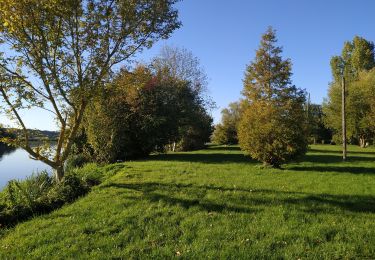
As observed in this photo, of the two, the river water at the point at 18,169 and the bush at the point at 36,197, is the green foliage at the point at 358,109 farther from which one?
the bush at the point at 36,197

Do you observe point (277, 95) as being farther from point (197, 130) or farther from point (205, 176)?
point (197, 130)

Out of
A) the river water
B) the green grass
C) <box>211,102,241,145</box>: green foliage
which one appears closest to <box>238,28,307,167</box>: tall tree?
the green grass

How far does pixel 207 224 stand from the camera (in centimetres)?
725

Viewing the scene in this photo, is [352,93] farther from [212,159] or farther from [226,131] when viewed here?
[212,159]

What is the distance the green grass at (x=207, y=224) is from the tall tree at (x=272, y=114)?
5124 millimetres

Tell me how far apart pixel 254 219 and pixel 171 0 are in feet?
25.1

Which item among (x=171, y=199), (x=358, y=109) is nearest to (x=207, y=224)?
(x=171, y=199)

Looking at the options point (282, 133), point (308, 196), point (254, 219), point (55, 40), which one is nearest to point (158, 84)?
point (282, 133)

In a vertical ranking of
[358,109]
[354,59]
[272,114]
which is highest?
[354,59]

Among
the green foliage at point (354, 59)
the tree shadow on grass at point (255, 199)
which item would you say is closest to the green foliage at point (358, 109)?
the green foliage at point (354, 59)

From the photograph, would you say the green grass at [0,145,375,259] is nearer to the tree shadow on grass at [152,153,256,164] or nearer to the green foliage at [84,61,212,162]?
the tree shadow on grass at [152,153,256,164]

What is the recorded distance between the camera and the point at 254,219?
24.7ft

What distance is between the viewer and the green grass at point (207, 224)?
5.89 m

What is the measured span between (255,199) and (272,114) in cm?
838
